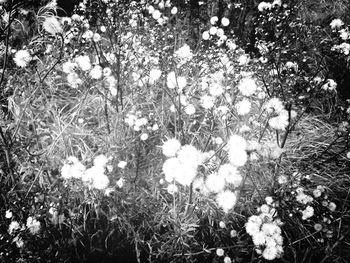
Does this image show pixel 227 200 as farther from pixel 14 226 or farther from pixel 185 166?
pixel 14 226

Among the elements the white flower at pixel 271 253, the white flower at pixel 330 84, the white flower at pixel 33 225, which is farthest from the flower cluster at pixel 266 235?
the white flower at pixel 330 84

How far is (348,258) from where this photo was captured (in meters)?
2.12

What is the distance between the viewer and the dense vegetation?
1763 mm

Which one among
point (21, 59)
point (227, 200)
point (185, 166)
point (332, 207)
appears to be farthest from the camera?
point (21, 59)

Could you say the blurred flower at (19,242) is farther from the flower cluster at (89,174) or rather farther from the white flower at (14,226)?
the flower cluster at (89,174)

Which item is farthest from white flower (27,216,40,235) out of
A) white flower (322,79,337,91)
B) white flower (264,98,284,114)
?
white flower (322,79,337,91)

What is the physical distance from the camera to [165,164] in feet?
5.50

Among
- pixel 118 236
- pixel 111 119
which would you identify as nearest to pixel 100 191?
pixel 118 236

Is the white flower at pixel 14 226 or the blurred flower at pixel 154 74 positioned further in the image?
the blurred flower at pixel 154 74

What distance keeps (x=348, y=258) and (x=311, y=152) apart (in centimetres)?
94

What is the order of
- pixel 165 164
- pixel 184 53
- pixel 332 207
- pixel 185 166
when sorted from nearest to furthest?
pixel 185 166 → pixel 165 164 → pixel 332 207 → pixel 184 53

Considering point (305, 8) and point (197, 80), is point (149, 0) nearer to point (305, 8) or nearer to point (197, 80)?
point (197, 80)

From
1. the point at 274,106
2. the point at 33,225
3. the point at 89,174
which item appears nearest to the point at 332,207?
the point at 274,106

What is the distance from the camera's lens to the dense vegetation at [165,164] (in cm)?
176
